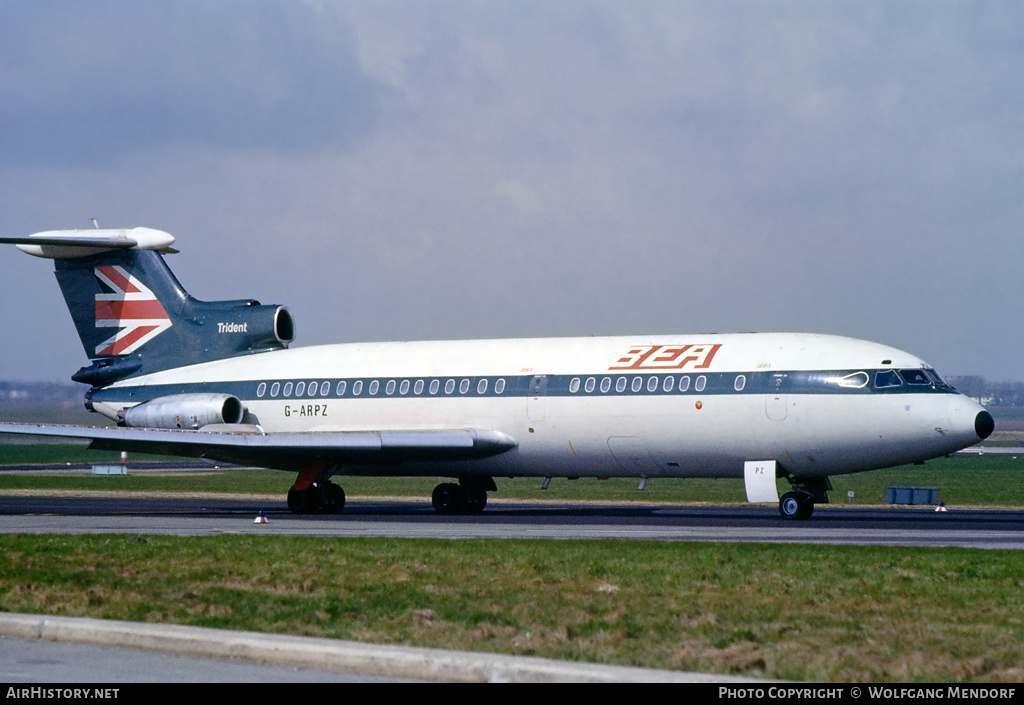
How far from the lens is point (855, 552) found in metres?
19.0

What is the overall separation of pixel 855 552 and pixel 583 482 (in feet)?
126

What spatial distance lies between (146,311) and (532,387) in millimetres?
12983

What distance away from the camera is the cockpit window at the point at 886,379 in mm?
28344

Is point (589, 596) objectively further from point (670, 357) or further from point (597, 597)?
point (670, 357)

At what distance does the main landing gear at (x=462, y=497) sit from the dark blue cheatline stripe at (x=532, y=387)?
272 centimetres

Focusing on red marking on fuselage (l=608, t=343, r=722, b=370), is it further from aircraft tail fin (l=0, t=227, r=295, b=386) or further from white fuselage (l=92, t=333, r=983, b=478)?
aircraft tail fin (l=0, t=227, r=295, b=386)

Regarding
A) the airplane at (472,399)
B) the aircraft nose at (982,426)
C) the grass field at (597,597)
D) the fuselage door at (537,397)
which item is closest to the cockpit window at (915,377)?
the airplane at (472,399)

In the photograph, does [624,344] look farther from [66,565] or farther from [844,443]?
[66,565]

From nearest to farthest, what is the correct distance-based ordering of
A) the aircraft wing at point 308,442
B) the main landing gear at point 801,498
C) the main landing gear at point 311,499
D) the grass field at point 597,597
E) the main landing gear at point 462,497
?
the grass field at point 597,597, the main landing gear at point 801,498, the aircraft wing at point 308,442, the main landing gear at point 311,499, the main landing gear at point 462,497

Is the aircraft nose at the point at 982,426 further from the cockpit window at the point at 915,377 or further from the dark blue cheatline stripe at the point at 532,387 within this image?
the cockpit window at the point at 915,377

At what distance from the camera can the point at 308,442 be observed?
33.1 meters

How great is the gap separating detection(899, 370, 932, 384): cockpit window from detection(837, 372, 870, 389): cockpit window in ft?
2.52

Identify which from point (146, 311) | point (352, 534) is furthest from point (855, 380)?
point (146, 311)

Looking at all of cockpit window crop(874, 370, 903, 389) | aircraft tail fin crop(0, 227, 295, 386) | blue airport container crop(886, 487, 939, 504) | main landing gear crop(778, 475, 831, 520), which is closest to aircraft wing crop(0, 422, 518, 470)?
aircraft tail fin crop(0, 227, 295, 386)
